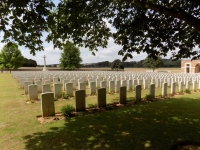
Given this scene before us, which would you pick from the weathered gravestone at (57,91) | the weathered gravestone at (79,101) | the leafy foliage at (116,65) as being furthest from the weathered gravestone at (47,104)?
the leafy foliage at (116,65)

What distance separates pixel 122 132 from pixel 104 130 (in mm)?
567

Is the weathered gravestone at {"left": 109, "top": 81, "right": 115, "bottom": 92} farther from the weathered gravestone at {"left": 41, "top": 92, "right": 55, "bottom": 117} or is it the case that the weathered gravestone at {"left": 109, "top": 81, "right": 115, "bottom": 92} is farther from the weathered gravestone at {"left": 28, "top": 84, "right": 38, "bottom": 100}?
the weathered gravestone at {"left": 41, "top": 92, "right": 55, "bottom": 117}

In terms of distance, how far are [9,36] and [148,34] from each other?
4543 millimetres

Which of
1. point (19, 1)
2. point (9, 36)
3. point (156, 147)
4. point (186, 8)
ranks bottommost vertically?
point (156, 147)

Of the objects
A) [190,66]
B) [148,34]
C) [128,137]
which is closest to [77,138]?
[128,137]

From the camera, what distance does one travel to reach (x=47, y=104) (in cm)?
624

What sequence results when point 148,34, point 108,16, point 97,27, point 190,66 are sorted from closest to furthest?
1. point 148,34
2. point 108,16
3. point 97,27
4. point 190,66

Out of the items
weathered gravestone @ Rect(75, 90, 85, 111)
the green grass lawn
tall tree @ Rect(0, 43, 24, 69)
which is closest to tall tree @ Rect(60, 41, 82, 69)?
tall tree @ Rect(0, 43, 24, 69)

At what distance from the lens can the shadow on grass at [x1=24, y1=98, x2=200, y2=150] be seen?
411 cm

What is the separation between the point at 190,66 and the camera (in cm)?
4922

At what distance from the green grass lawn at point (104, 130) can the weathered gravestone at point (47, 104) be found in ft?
1.53

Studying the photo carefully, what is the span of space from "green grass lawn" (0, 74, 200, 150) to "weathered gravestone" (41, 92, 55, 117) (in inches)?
18.4

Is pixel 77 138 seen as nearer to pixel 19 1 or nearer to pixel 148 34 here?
pixel 19 1

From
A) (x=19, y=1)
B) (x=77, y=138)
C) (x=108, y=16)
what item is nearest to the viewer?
(x=19, y=1)
